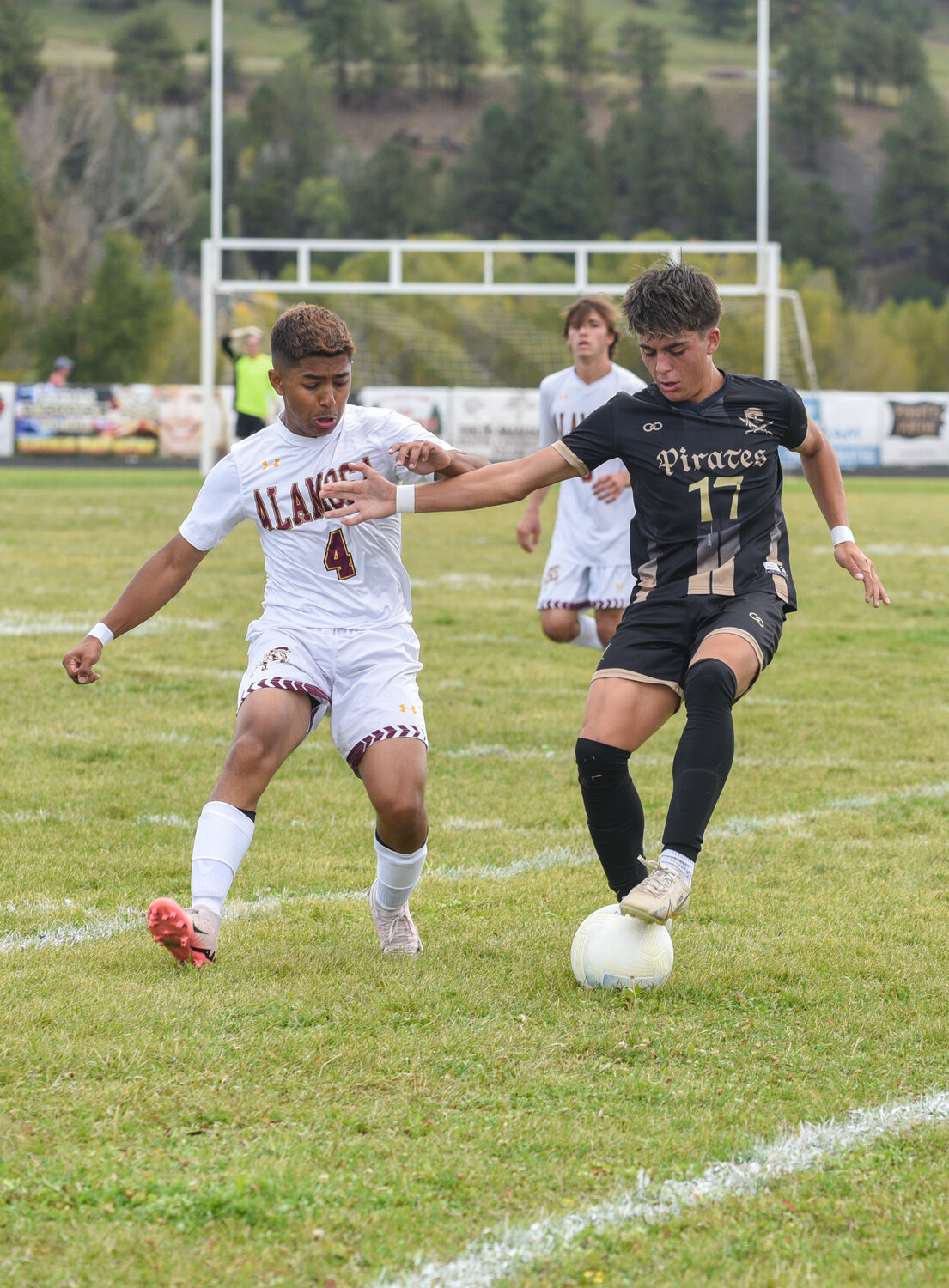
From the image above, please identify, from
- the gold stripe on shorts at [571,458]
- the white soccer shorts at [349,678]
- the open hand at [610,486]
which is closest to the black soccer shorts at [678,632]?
the gold stripe on shorts at [571,458]

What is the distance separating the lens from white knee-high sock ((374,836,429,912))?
4117 mm

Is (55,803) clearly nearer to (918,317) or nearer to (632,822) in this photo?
(632,822)

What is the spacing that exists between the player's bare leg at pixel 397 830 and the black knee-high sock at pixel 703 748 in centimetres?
63

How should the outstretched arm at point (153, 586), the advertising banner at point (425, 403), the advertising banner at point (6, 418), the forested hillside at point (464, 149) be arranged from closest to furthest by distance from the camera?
the outstretched arm at point (153, 586) → the advertising banner at point (425, 403) → the advertising banner at point (6, 418) → the forested hillside at point (464, 149)

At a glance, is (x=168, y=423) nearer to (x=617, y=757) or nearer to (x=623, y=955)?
(x=617, y=757)

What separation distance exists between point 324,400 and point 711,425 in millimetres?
997

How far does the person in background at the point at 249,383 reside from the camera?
56.9 feet

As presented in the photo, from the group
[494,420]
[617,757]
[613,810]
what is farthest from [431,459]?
[494,420]

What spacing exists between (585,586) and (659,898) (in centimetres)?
461

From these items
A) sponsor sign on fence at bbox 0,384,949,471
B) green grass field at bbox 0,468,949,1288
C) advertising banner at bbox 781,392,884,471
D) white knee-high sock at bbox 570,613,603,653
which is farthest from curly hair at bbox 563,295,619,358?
A: advertising banner at bbox 781,392,884,471

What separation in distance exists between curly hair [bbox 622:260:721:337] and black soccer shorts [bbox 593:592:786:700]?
684 mm

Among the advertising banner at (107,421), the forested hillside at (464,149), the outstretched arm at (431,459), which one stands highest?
the forested hillside at (464,149)

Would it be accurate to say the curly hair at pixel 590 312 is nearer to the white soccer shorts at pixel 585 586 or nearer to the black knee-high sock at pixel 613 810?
the white soccer shorts at pixel 585 586

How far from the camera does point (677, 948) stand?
4133mm
